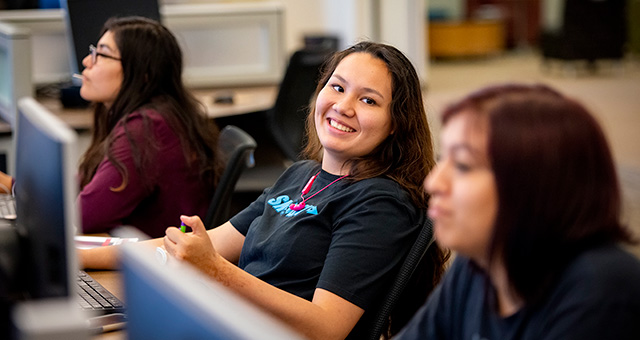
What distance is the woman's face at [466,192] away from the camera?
991 millimetres

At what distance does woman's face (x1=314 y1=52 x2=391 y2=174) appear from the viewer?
5.35 ft

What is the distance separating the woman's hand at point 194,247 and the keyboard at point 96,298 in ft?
0.47

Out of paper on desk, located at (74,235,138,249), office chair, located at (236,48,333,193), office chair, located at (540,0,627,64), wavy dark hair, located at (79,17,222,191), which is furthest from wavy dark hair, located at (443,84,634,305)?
office chair, located at (540,0,627,64)

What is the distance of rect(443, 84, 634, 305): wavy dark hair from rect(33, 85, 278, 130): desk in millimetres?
2351

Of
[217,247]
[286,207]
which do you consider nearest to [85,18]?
[217,247]

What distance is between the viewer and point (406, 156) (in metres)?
1.65

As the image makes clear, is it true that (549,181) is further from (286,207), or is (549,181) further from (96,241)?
(96,241)

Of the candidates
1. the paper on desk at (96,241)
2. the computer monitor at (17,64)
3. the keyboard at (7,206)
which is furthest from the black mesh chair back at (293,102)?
the paper on desk at (96,241)

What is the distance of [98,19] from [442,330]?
7.65ft

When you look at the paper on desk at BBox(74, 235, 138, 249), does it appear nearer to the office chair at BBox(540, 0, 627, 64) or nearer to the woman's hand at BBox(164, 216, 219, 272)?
the woman's hand at BBox(164, 216, 219, 272)

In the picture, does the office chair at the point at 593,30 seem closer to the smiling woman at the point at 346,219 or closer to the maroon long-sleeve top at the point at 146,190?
the maroon long-sleeve top at the point at 146,190

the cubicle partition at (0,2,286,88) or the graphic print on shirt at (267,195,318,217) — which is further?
the cubicle partition at (0,2,286,88)

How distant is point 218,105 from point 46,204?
2.51m

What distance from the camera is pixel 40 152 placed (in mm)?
1166
